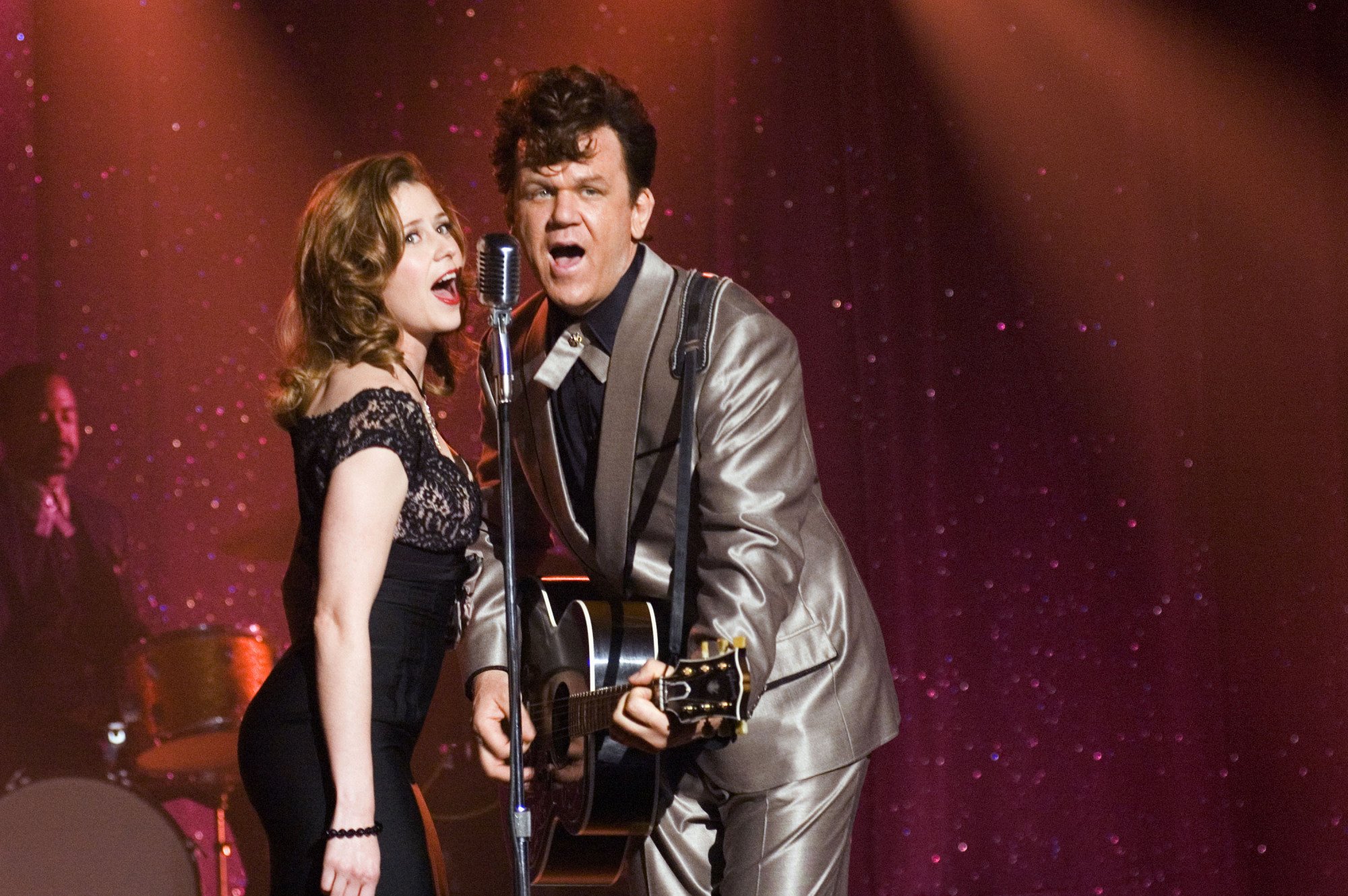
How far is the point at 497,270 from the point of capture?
91.5 inches

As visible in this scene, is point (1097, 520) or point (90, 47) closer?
point (1097, 520)

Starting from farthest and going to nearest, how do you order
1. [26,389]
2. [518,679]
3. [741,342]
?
[26,389], [741,342], [518,679]

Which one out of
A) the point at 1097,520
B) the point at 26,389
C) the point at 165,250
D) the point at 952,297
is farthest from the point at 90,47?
the point at 1097,520

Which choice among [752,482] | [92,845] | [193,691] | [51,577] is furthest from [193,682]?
[752,482]

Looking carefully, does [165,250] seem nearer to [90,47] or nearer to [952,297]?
[90,47]

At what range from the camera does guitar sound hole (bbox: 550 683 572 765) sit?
2789mm

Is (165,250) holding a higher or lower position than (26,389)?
higher

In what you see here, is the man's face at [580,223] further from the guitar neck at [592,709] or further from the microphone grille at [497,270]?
the guitar neck at [592,709]

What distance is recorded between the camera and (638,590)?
2859mm

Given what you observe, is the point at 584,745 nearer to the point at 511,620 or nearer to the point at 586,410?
the point at 511,620

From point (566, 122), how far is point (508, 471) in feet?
3.32

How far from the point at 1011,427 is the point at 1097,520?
447mm

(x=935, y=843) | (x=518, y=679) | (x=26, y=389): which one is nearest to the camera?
(x=518, y=679)

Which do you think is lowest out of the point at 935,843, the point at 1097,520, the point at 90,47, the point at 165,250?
the point at 935,843
